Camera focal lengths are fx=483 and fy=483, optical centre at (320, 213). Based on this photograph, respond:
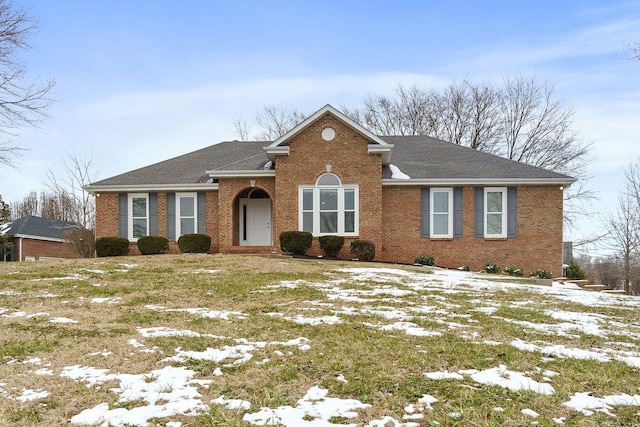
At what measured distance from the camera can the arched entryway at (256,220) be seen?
1966cm

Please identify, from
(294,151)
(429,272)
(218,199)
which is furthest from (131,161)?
(429,272)

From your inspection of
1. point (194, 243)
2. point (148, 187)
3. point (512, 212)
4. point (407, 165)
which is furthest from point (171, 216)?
point (512, 212)

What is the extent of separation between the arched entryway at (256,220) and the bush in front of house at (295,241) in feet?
8.78

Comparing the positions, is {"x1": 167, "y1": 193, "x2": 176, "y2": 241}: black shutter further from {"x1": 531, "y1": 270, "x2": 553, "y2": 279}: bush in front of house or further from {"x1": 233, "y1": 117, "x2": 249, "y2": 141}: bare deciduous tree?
{"x1": 233, "y1": 117, "x2": 249, "y2": 141}: bare deciduous tree

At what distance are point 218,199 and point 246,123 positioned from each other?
2228 centimetres

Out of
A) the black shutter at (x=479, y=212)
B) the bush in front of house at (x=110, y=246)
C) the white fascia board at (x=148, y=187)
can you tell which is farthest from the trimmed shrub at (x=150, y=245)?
the black shutter at (x=479, y=212)

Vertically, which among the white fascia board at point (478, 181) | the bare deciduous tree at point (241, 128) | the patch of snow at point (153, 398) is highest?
the bare deciduous tree at point (241, 128)

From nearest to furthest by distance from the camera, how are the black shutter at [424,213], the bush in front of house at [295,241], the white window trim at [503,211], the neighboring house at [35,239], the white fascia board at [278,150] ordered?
the bush in front of house at [295,241], the white fascia board at [278,150], the white window trim at [503,211], the black shutter at [424,213], the neighboring house at [35,239]

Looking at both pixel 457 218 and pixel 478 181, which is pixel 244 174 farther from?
pixel 478 181

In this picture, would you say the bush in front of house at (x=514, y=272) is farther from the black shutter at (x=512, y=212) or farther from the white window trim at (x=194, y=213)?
the white window trim at (x=194, y=213)

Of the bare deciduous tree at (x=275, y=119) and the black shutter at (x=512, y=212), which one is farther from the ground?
the bare deciduous tree at (x=275, y=119)

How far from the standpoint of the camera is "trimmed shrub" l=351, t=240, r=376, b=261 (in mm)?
17031

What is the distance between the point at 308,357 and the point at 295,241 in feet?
39.1

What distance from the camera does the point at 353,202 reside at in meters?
17.8
